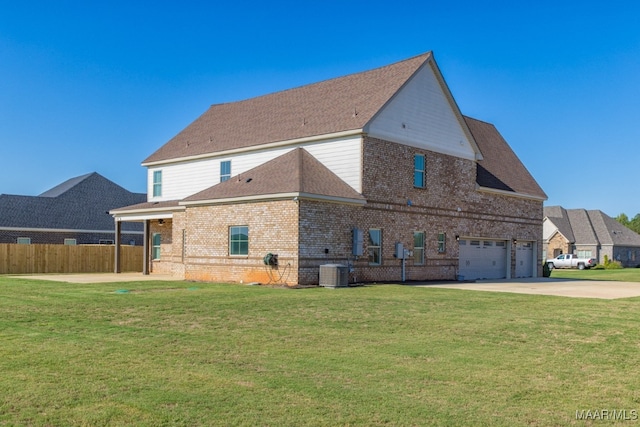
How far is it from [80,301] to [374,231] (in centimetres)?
1362

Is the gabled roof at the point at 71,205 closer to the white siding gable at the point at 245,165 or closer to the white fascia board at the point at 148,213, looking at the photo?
the white fascia board at the point at 148,213

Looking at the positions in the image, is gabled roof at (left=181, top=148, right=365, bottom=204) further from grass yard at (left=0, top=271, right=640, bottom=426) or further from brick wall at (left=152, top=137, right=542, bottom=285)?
grass yard at (left=0, top=271, right=640, bottom=426)

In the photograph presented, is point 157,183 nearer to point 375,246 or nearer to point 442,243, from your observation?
point 375,246

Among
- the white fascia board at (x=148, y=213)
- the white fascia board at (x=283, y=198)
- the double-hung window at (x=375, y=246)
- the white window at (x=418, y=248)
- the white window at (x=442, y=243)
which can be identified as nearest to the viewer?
the white fascia board at (x=283, y=198)

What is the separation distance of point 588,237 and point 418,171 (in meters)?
50.8

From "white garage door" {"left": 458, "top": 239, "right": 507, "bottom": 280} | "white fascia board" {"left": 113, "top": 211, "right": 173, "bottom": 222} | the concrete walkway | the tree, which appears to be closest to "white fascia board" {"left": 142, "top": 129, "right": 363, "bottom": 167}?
"white fascia board" {"left": 113, "top": 211, "right": 173, "bottom": 222}

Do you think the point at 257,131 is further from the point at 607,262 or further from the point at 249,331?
the point at 607,262

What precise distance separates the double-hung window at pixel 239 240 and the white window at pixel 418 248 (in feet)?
27.1

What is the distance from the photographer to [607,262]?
6450cm

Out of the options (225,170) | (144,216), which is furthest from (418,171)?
(144,216)

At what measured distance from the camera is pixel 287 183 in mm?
24469

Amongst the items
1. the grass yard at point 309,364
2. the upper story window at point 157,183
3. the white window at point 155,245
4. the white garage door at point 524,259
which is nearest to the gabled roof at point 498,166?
the white garage door at point 524,259

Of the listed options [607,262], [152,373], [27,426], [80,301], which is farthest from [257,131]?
[607,262]

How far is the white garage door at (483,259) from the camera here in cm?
3244
